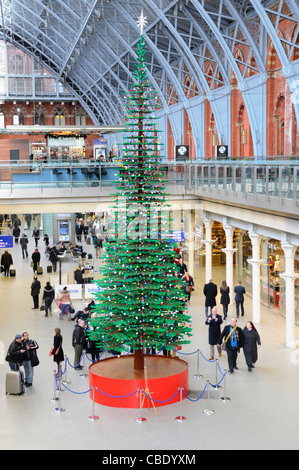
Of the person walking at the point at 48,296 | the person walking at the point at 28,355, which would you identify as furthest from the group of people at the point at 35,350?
the person walking at the point at 48,296

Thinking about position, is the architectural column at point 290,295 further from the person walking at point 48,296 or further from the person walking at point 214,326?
the person walking at point 48,296

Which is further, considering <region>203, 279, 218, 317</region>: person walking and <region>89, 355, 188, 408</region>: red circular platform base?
<region>203, 279, 218, 317</region>: person walking

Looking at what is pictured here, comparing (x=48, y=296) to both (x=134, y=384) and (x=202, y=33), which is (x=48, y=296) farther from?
(x=202, y=33)

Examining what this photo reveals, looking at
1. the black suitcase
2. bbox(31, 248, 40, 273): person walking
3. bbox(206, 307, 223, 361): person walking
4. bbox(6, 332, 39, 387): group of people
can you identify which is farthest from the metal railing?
bbox(6, 332, 39, 387): group of people

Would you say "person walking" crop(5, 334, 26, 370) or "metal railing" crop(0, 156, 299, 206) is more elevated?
"metal railing" crop(0, 156, 299, 206)

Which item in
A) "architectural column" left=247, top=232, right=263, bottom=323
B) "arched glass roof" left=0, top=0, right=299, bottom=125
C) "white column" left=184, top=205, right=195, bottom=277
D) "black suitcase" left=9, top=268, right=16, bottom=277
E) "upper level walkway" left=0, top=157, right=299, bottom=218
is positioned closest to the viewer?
"architectural column" left=247, top=232, right=263, bottom=323

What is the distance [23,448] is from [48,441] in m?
0.47

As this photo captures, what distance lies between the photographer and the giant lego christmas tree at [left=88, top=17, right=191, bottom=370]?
14.6 m

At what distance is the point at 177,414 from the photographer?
531 inches

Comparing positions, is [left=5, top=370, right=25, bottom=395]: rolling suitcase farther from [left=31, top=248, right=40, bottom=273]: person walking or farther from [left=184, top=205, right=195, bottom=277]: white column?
[left=31, top=248, right=40, bottom=273]: person walking

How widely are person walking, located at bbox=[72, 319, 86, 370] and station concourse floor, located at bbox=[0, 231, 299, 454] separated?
369mm

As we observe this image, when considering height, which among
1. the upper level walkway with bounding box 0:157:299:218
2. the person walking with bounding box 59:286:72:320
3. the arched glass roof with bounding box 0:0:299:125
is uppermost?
the arched glass roof with bounding box 0:0:299:125
